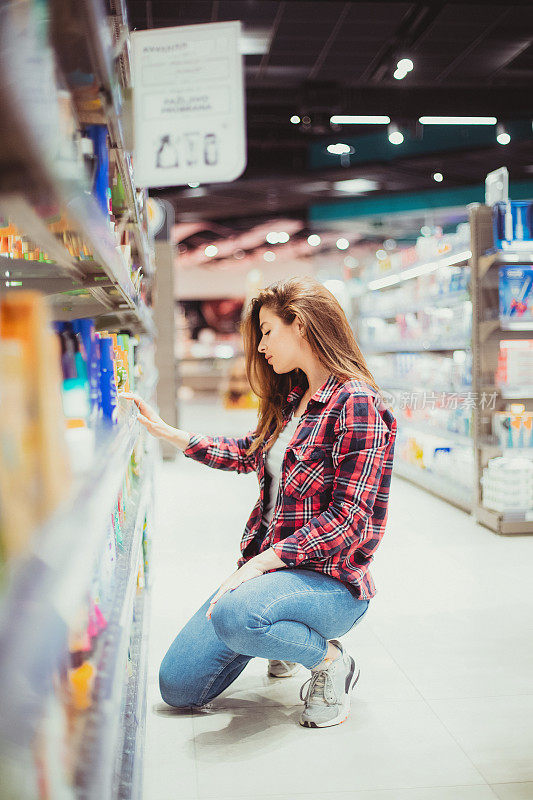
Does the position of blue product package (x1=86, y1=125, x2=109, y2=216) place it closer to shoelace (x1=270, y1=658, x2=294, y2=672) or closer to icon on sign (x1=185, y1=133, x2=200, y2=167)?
shoelace (x1=270, y1=658, x2=294, y2=672)

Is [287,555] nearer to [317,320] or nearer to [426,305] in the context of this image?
[317,320]

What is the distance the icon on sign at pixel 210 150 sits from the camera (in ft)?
14.9

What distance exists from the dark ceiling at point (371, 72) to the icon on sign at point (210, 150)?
12.5 feet

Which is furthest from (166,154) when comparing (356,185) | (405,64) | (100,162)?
(356,185)

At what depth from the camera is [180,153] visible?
4539mm

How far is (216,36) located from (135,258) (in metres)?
1.47

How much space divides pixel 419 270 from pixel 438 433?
1.58 m

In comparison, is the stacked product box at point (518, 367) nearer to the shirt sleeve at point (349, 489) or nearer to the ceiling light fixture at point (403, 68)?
the shirt sleeve at point (349, 489)

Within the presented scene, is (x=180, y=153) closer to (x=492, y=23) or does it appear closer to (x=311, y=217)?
(x=492, y=23)

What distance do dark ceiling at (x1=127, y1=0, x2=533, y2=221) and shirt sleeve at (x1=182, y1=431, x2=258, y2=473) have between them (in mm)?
6133

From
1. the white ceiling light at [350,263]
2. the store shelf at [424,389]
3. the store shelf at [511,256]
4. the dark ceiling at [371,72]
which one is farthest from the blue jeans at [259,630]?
the white ceiling light at [350,263]

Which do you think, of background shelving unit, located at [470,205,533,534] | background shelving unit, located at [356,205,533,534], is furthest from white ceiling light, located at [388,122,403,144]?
background shelving unit, located at [470,205,533,534]

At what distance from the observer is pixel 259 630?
2275 mm

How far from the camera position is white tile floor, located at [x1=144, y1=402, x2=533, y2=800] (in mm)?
2201
